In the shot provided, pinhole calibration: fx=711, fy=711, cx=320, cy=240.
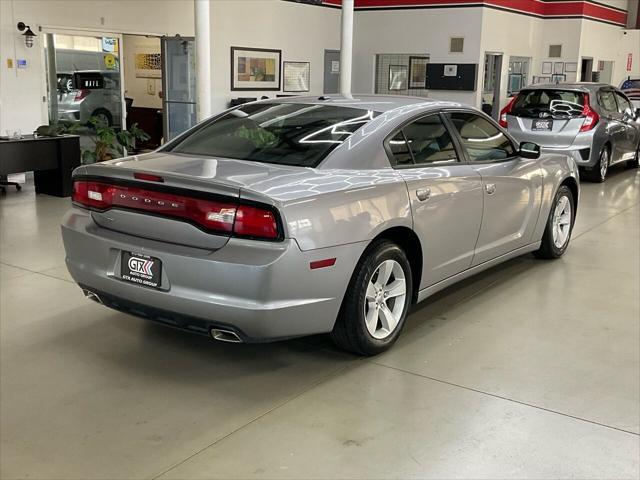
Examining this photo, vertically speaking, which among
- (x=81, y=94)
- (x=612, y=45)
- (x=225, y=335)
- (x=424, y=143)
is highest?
(x=612, y=45)

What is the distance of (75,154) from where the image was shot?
352 inches

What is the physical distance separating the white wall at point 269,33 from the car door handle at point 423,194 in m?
9.51

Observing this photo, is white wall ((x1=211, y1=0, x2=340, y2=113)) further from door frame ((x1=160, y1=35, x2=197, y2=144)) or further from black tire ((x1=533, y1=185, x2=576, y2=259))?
black tire ((x1=533, y1=185, x2=576, y2=259))

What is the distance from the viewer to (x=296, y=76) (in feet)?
48.5

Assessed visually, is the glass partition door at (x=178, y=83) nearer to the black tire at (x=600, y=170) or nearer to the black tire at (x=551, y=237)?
the black tire at (x=600, y=170)

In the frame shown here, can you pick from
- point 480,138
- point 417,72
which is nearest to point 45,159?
point 480,138

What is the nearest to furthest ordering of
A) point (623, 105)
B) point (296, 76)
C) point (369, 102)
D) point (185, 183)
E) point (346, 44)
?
point (185, 183) → point (369, 102) → point (346, 44) → point (623, 105) → point (296, 76)

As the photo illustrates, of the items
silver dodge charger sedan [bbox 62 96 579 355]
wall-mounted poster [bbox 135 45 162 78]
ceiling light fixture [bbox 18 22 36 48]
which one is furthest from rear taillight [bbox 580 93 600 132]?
wall-mounted poster [bbox 135 45 162 78]

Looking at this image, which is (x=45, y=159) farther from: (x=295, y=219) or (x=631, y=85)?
(x=631, y=85)

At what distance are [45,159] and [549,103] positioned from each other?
22.9 ft

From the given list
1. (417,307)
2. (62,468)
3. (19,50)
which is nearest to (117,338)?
(62,468)

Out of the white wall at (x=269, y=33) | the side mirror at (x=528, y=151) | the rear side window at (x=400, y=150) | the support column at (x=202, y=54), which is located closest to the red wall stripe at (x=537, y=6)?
the white wall at (x=269, y=33)

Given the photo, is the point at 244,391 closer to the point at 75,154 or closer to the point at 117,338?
the point at 117,338

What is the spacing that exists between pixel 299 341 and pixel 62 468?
5.38 ft
